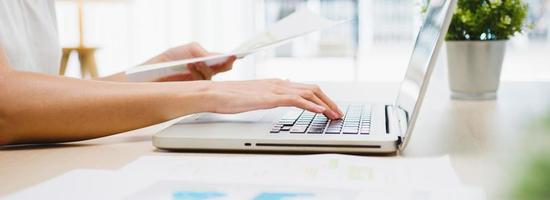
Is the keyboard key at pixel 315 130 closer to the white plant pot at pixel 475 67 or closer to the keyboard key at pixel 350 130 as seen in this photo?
the keyboard key at pixel 350 130

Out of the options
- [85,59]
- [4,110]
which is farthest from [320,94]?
[85,59]

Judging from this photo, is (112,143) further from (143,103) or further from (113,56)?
(113,56)

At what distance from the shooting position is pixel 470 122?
3.08ft

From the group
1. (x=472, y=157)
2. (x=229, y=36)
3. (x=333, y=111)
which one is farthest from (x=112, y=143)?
(x=229, y=36)

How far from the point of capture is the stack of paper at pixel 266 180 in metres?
0.44

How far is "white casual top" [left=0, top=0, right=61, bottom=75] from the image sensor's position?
3.62 feet

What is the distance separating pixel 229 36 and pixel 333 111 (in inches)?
126

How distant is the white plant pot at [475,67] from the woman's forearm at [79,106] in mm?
627

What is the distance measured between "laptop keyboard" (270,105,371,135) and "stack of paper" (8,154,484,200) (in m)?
0.10

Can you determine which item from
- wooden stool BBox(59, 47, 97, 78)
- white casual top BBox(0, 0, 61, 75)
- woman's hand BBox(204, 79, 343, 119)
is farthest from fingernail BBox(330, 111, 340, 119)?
wooden stool BBox(59, 47, 97, 78)

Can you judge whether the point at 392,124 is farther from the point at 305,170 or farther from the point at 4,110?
the point at 4,110

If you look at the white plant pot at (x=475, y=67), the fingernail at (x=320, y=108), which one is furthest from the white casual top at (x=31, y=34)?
the white plant pot at (x=475, y=67)

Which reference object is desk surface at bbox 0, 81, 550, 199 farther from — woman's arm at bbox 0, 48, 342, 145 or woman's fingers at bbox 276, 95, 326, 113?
woman's fingers at bbox 276, 95, 326, 113

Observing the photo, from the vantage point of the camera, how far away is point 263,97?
2.45ft
